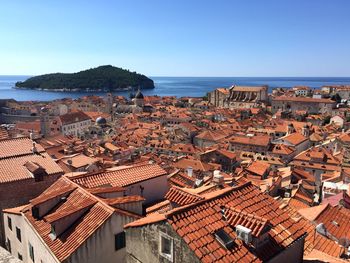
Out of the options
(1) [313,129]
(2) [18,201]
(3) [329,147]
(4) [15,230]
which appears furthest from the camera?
(1) [313,129]

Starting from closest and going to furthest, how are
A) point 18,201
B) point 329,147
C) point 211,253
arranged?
point 211,253
point 18,201
point 329,147

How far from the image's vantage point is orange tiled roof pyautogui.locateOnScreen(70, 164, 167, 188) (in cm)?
1161

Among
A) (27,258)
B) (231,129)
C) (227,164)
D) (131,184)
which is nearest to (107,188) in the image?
(131,184)

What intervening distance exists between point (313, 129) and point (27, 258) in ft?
220

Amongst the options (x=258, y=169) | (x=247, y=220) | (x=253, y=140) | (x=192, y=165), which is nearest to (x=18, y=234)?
(x=247, y=220)

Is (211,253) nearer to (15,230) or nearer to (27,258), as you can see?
(27,258)

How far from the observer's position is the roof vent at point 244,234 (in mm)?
6652

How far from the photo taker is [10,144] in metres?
15.6

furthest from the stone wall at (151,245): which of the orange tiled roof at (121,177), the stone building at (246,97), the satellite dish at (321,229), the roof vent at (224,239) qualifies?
the stone building at (246,97)

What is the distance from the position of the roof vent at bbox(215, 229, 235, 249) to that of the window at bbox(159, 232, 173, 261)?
93 centimetres

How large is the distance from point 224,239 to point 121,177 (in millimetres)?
6226

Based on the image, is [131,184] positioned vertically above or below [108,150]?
above

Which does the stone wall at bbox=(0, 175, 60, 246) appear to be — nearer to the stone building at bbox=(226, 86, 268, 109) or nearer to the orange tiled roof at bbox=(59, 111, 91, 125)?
the orange tiled roof at bbox=(59, 111, 91, 125)

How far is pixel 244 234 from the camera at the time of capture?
6688 millimetres
